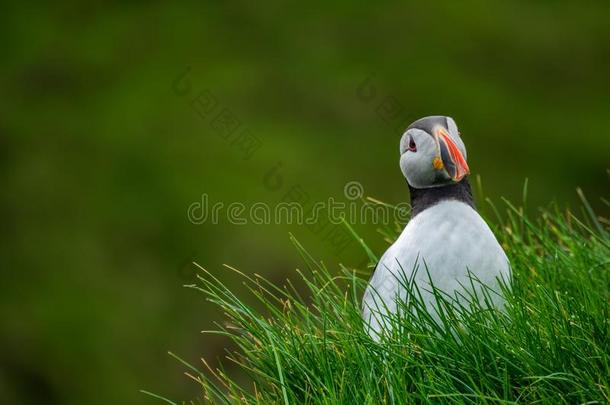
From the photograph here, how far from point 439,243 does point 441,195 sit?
186 millimetres

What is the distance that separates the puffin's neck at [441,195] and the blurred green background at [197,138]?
248 cm

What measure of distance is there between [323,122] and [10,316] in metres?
2.56

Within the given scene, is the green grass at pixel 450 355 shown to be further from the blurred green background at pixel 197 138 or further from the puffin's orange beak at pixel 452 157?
the blurred green background at pixel 197 138

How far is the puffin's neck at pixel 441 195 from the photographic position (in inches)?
124

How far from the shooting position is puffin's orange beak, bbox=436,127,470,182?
2.99 m

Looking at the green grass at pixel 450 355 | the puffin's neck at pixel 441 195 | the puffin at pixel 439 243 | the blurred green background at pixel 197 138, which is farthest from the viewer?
the blurred green background at pixel 197 138

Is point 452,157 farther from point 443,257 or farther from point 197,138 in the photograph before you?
point 197,138

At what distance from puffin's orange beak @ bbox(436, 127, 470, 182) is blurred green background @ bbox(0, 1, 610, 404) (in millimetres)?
2667

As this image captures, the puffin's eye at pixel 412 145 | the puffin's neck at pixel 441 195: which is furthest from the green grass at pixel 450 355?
the puffin's eye at pixel 412 145

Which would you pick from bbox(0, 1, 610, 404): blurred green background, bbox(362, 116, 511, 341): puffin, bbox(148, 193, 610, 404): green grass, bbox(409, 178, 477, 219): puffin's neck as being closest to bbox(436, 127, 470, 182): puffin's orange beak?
bbox(362, 116, 511, 341): puffin

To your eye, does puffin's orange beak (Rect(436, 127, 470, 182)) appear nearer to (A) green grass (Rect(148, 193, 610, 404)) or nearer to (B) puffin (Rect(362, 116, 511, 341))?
(B) puffin (Rect(362, 116, 511, 341))

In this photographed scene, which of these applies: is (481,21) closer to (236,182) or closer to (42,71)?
(236,182)

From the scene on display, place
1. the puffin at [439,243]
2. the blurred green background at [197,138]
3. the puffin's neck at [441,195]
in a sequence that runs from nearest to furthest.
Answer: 1. the puffin at [439,243]
2. the puffin's neck at [441,195]
3. the blurred green background at [197,138]

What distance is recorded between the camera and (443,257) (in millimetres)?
3018
